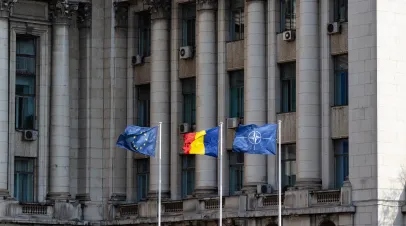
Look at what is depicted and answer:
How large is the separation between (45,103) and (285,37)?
15050 millimetres

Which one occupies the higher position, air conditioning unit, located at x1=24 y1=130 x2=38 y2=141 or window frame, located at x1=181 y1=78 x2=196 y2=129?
window frame, located at x1=181 y1=78 x2=196 y2=129

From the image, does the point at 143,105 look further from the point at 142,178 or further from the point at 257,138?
the point at 257,138

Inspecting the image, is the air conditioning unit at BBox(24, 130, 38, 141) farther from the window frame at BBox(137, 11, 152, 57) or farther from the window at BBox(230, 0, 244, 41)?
the window at BBox(230, 0, 244, 41)

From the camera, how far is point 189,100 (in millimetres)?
91000

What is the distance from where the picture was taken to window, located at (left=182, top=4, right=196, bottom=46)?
91.0m

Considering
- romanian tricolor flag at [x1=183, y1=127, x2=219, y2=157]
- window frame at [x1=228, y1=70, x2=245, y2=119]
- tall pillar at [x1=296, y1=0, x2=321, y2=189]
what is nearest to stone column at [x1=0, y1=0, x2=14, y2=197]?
window frame at [x1=228, y1=70, x2=245, y2=119]

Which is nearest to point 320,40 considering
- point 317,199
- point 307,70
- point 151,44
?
point 307,70

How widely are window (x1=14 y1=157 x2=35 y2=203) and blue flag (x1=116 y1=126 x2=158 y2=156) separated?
12.6 metres

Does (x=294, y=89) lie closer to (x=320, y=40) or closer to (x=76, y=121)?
(x=320, y=40)

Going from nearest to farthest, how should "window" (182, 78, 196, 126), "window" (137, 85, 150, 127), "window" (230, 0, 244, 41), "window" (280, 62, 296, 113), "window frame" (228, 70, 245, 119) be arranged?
"window" (280, 62, 296, 113), "window frame" (228, 70, 245, 119), "window" (230, 0, 244, 41), "window" (182, 78, 196, 126), "window" (137, 85, 150, 127)

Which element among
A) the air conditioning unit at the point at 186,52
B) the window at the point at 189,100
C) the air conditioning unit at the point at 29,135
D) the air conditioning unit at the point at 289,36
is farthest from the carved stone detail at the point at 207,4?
the air conditioning unit at the point at 29,135

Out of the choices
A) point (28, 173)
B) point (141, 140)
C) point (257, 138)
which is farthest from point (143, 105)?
point (257, 138)

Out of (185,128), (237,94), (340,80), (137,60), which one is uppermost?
(137,60)

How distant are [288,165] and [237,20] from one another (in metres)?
8.62
